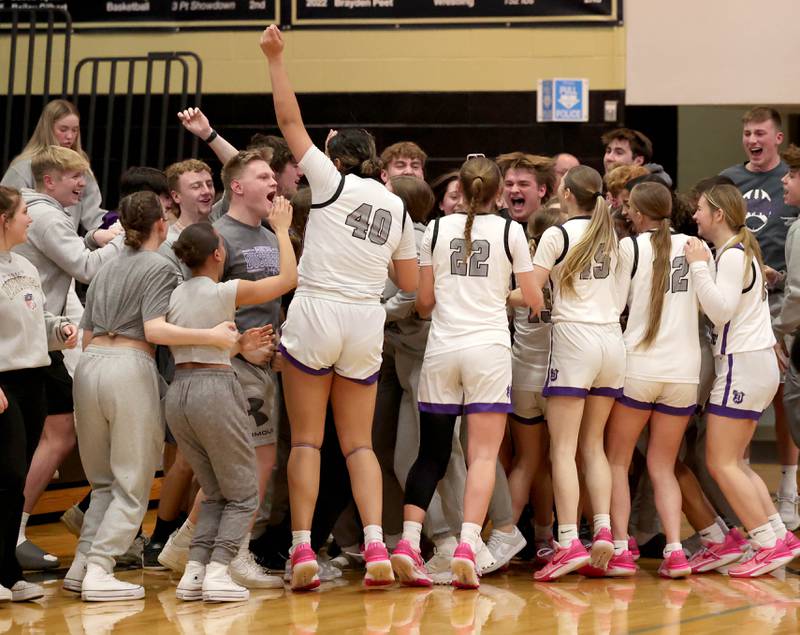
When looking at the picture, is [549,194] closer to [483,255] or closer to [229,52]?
[483,255]

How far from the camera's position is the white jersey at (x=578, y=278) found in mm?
5316

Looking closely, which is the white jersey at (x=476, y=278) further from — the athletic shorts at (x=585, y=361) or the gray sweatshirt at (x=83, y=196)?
the gray sweatshirt at (x=83, y=196)

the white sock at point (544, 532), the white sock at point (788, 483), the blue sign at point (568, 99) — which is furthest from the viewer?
the blue sign at point (568, 99)

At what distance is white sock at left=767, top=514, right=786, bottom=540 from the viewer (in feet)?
18.0

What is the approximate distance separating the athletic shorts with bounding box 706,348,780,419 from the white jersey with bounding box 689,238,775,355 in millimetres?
47

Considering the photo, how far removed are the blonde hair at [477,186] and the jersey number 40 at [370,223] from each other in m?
0.36

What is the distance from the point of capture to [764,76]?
8555mm

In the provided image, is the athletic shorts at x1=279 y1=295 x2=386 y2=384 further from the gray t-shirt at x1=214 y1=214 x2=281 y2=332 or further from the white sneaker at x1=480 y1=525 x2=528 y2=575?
the white sneaker at x1=480 y1=525 x2=528 y2=575

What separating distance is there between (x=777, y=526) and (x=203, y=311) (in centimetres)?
262

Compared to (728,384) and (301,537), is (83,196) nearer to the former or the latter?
(301,537)

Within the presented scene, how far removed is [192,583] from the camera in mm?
4848

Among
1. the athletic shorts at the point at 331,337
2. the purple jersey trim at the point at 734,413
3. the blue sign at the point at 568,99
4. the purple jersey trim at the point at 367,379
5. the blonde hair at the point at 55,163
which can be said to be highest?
the blue sign at the point at 568,99

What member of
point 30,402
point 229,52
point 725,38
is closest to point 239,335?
point 30,402

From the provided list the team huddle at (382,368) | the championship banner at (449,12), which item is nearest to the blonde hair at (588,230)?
the team huddle at (382,368)
